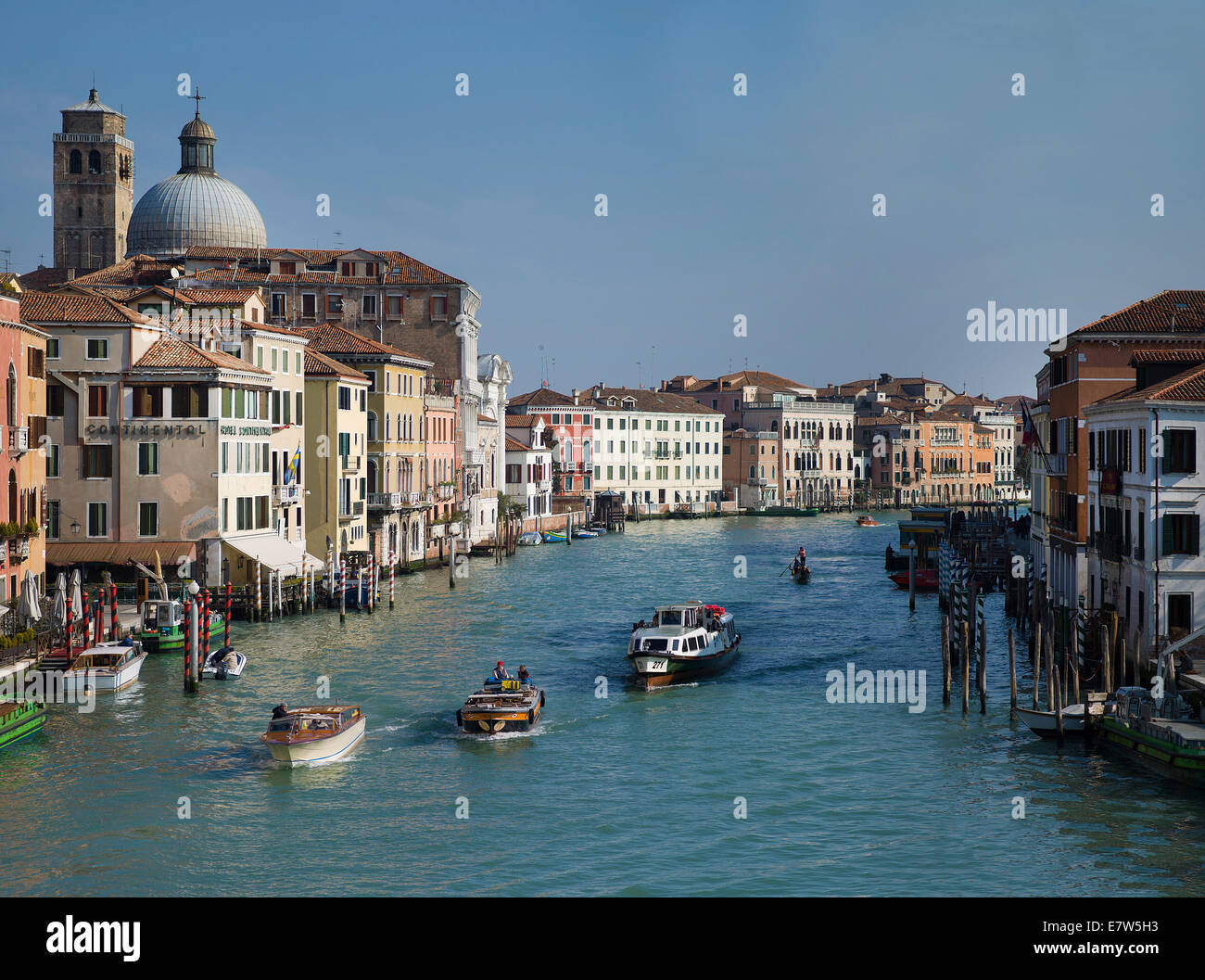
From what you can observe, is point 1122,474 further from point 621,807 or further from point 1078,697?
point 621,807

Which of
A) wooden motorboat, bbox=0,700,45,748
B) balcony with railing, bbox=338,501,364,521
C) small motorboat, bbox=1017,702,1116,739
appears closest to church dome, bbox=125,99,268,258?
balcony with railing, bbox=338,501,364,521

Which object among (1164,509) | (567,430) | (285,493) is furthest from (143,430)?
(567,430)

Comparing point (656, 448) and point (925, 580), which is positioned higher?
point (656, 448)

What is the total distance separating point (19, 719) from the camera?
66.2 feet

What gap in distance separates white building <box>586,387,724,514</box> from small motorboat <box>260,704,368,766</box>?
73205 millimetres

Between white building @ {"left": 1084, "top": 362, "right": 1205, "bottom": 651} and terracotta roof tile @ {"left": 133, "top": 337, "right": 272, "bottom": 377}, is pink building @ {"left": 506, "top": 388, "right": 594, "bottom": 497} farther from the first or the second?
white building @ {"left": 1084, "top": 362, "right": 1205, "bottom": 651}

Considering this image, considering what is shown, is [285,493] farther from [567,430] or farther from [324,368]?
[567,430]

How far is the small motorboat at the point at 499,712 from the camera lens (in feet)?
70.3

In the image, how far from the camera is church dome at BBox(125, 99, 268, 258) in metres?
63.2

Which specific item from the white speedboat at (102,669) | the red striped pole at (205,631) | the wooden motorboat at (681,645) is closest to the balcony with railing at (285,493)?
the red striped pole at (205,631)

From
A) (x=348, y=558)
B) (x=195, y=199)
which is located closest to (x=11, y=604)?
(x=348, y=558)

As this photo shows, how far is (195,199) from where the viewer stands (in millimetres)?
63844

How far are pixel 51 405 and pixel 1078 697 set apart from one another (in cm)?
2583

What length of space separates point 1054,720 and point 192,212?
174ft
